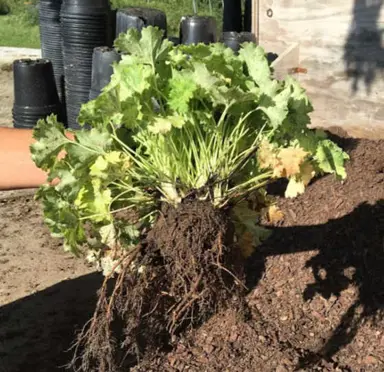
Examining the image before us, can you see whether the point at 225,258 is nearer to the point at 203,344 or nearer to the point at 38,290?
the point at 203,344

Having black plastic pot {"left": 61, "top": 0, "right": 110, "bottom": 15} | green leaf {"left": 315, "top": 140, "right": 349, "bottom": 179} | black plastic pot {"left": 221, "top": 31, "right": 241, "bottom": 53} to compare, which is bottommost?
black plastic pot {"left": 221, "top": 31, "right": 241, "bottom": 53}

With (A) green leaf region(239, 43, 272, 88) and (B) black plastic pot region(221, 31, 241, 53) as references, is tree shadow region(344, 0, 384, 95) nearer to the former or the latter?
(B) black plastic pot region(221, 31, 241, 53)

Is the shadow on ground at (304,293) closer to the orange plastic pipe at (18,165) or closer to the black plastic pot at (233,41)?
the orange plastic pipe at (18,165)

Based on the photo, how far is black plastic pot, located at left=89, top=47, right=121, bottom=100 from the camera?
527 centimetres

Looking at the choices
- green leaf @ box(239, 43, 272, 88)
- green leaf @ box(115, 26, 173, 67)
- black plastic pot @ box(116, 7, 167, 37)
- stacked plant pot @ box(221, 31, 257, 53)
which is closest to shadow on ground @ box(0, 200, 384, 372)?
green leaf @ box(239, 43, 272, 88)

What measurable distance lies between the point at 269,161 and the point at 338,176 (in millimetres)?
268

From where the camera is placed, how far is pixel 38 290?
3.68 meters

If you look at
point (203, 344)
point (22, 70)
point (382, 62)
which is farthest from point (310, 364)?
point (22, 70)

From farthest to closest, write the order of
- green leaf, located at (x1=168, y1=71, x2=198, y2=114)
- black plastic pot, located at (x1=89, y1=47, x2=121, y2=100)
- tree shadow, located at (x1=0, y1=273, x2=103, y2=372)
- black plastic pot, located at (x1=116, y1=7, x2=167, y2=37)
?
1. black plastic pot, located at (x1=116, y1=7, x2=167, y2=37)
2. black plastic pot, located at (x1=89, y1=47, x2=121, y2=100)
3. tree shadow, located at (x1=0, y1=273, x2=103, y2=372)
4. green leaf, located at (x1=168, y1=71, x2=198, y2=114)

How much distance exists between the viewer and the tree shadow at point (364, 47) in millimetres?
4398

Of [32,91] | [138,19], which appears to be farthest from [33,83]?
[138,19]

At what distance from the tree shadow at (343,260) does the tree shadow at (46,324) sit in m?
0.82

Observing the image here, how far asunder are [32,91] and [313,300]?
378cm

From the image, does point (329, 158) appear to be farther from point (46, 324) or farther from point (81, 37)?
point (81, 37)
